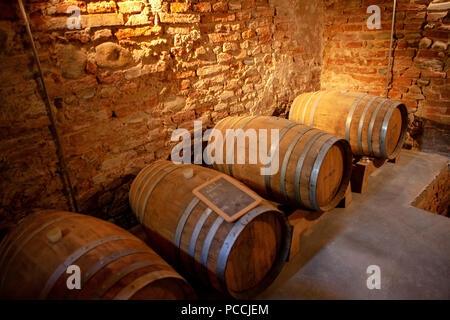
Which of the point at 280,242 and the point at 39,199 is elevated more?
the point at 39,199

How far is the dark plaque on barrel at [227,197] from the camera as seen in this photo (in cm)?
182

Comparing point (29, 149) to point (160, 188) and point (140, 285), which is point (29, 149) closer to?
point (160, 188)

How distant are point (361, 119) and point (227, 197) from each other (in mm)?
1877

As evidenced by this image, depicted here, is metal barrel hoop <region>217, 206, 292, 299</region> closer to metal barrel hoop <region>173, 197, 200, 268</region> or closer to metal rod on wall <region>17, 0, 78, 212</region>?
metal barrel hoop <region>173, 197, 200, 268</region>

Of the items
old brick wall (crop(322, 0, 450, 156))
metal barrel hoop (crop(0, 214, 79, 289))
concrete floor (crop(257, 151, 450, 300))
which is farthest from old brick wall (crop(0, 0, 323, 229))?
concrete floor (crop(257, 151, 450, 300))

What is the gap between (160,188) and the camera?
2.19 m

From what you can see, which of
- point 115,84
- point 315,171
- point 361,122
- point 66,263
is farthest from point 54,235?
point 361,122

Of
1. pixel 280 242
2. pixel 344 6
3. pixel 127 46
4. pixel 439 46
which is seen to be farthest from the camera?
pixel 344 6

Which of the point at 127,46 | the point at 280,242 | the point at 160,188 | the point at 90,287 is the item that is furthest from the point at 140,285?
the point at 127,46

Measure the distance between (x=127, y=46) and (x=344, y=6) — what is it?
10.5ft

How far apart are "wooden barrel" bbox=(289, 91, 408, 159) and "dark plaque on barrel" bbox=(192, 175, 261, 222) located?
5.37 ft

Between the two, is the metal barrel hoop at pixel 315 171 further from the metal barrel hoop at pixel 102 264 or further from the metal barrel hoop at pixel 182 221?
the metal barrel hoop at pixel 102 264

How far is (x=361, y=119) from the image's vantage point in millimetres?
3039
